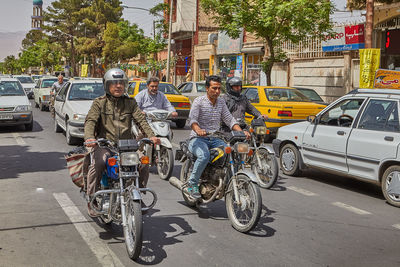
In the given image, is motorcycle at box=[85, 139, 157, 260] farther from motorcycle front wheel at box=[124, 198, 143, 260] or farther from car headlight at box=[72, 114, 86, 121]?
car headlight at box=[72, 114, 86, 121]

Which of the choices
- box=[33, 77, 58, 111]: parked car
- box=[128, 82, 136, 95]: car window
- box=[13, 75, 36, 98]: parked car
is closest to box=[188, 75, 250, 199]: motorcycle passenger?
box=[128, 82, 136, 95]: car window

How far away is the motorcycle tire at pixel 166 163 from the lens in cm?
871

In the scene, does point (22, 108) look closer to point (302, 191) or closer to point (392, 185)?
point (302, 191)

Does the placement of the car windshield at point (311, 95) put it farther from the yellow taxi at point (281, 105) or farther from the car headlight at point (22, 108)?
the car headlight at point (22, 108)

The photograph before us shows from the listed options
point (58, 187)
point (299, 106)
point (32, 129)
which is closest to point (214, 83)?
point (58, 187)

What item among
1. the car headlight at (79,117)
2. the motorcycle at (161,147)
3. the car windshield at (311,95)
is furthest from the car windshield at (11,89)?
the car windshield at (311,95)

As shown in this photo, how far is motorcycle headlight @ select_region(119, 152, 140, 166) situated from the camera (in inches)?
182

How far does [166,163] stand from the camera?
888cm

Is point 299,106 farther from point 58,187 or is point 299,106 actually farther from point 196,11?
point 196,11

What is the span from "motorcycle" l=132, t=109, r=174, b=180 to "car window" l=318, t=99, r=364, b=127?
2.74m

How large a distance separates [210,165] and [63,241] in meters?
1.96

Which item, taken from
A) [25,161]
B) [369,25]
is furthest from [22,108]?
[369,25]

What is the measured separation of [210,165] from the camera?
6.07 meters

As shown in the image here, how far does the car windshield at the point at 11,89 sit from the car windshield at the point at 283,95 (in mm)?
8324
